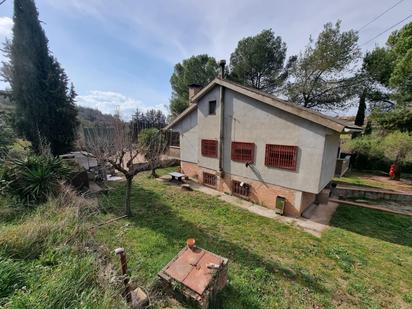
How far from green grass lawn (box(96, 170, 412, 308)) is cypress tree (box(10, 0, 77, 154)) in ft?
26.5

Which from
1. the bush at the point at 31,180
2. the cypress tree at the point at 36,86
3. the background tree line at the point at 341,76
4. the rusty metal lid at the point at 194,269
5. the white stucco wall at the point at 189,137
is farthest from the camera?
the background tree line at the point at 341,76

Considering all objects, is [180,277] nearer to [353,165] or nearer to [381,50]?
[353,165]

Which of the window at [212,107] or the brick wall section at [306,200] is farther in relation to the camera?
the window at [212,107]

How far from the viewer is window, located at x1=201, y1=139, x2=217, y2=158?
11.2m

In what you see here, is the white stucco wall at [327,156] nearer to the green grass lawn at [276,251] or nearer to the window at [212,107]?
the green grass lawn at [276,251]

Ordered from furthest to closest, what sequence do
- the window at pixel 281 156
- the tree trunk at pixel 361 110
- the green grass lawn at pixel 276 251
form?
the tree trunk at pixel 361 110 → the window at pixel 281 156 → the green grass lawn at pixel 276 251

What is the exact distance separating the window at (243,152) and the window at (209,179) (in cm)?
222

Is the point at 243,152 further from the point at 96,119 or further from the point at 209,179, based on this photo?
the point at 96,119

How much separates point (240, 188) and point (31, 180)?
30.8ft

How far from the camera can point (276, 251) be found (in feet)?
19.1

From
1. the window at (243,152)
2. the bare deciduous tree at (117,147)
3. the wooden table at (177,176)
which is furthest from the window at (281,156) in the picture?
the bare deciduous tree at (117,147)

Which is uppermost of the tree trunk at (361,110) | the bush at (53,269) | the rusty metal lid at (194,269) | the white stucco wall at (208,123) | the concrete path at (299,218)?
the tree trunk at (361,110)

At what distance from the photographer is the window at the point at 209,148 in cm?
1115

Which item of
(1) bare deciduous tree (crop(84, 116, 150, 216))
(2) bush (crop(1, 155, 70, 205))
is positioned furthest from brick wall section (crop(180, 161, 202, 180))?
(2) bush (crop(1, 155, 70, 205))
